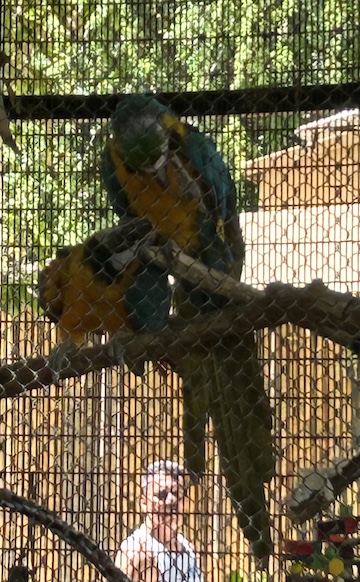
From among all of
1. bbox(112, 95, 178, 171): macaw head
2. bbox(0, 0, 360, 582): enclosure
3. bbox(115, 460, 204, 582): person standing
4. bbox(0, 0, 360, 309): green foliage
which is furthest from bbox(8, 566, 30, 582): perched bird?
bbox(112, 95, 178, 171): macaw head

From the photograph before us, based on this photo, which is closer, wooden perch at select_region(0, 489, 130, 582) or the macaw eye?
wooden perch at select_region(0, 489, 130, 582)

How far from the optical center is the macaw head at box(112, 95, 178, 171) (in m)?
1.27

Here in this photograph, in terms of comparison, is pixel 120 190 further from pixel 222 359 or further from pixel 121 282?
pixel 222 359

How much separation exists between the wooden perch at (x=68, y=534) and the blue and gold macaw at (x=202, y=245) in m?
0.23

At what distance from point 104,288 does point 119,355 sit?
149mm

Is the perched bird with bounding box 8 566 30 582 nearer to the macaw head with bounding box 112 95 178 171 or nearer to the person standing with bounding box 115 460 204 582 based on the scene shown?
the person standing with bounding box 115 460 204 582

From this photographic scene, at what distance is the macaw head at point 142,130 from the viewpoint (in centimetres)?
127

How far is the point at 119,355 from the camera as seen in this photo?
4.09 feet

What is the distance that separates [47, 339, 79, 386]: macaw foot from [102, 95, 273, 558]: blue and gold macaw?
205 mm

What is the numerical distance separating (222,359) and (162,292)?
0.61 ft

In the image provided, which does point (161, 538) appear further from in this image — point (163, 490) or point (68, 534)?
point (68, 534)

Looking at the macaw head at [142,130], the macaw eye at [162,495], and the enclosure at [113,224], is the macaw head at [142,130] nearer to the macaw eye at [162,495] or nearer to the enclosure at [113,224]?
the enclosure at [113,224]

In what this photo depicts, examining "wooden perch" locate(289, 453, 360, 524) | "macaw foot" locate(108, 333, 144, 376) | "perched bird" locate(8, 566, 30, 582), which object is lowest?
"perched bird" locate(8, 566, 30, 582)

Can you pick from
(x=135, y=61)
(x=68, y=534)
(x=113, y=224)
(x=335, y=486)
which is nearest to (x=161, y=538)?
(x=68, y=534)
